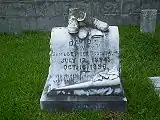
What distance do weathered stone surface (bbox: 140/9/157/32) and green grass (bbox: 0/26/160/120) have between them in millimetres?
193

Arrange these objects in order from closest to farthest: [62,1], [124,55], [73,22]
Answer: [73,22] → [124,55] → [62,1]

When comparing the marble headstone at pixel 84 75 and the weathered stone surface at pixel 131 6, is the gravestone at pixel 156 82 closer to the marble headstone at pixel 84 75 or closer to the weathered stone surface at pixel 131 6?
the marble headstone at pixel 84 75

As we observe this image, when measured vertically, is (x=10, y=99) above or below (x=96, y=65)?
below

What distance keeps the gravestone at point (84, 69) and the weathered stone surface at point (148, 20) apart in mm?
3344

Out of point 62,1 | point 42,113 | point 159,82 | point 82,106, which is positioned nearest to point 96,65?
point 82,106

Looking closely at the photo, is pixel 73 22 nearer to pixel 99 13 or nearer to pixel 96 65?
pixel 96 65

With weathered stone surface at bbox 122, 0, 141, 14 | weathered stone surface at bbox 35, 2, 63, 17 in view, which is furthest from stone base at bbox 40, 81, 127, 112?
weathered stone surface at bbox 122, 0, 141, 14

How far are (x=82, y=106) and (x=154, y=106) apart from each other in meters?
1.05

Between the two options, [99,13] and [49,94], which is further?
[99,13]

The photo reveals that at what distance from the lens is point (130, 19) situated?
884cm

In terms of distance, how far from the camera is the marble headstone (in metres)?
5.14

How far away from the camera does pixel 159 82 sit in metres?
6.12

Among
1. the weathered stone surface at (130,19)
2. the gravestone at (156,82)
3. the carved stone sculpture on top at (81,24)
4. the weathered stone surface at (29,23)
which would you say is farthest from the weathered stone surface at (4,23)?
the gravestone at (156,82)

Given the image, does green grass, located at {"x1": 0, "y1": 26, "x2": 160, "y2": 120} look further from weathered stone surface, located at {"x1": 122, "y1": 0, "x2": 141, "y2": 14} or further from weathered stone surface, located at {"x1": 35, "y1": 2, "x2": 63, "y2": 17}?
weathered stone surface, located at {"x1": 35, "y1": 2, "x2": 63, "y2": 17}
